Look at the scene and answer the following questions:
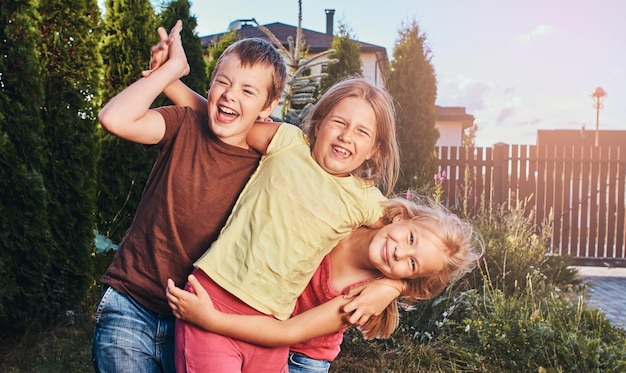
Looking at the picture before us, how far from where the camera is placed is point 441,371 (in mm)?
3680

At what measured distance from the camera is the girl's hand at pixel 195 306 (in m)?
1.43

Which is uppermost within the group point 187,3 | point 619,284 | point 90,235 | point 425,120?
point 187,3

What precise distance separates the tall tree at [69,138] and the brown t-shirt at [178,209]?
3.17m

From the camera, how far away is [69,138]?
455 centimetres

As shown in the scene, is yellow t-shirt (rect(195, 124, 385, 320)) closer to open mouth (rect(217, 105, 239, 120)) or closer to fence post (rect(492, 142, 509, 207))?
open mouth (rect(217, 105, 239, 120))

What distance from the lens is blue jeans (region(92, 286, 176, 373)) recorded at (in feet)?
5.19

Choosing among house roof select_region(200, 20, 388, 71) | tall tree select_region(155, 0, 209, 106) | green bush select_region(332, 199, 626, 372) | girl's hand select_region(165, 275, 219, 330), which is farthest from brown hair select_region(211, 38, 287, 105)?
house roof select_region(200, 20, 388, 71)

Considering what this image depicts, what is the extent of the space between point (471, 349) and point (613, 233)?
7885 millimetres

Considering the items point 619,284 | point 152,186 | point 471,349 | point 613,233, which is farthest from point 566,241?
point 152,186

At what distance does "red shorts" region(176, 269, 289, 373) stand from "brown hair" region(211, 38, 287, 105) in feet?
1.87

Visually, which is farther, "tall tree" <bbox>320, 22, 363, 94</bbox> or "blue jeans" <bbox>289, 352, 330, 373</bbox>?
"tall tree" <bbox>320, 22, 363, 94</bbox>

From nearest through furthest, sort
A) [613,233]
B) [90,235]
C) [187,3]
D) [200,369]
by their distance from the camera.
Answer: [200,369] → [90,235] → [187,3] → [613,233]

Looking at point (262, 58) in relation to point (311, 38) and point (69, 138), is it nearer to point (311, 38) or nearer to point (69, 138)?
point (69, 138)

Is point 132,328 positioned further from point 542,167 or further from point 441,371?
point 542,167
